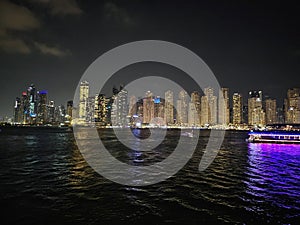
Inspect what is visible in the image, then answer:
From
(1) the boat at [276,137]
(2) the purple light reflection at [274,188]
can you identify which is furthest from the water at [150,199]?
(1) the boat at [276,137]

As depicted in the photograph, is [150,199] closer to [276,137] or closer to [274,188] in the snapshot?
[274,188]

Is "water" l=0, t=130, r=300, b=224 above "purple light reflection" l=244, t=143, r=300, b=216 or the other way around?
above

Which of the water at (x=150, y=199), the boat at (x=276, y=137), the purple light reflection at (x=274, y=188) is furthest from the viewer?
the boat at (x=276, y=137)

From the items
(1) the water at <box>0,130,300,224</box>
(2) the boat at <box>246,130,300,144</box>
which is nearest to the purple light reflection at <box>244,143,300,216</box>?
(1) the water at <box>0,130,300,224</box>

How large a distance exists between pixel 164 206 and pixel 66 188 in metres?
9.82

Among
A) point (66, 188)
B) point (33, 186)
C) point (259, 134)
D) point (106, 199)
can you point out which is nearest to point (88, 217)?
point (106, 199)

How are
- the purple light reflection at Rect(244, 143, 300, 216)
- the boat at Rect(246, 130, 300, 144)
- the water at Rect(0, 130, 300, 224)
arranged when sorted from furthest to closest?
the boat at Rect(246, 130, 300, 144) < the purple light reflection at Rect(244, 143, 300, 216) < the water at Rect(0, 130, 300, 224)

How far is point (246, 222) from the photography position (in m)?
13.9

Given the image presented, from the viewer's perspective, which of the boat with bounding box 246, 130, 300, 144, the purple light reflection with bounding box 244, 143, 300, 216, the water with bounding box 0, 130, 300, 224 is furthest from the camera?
the boat with bounding box 246, 130, 300, 144

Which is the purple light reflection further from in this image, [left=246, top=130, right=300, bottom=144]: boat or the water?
[left=246, top=130, right=300, bottom=144]: boat

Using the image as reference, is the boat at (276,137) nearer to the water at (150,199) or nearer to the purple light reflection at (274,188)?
the purple light reflection at (274,188)

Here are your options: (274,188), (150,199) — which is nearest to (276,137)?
(274,188)

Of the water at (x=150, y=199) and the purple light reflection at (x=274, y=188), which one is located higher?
the water at (x=150, y=199)

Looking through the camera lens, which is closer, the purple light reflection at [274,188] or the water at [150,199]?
the water at [150,199]
